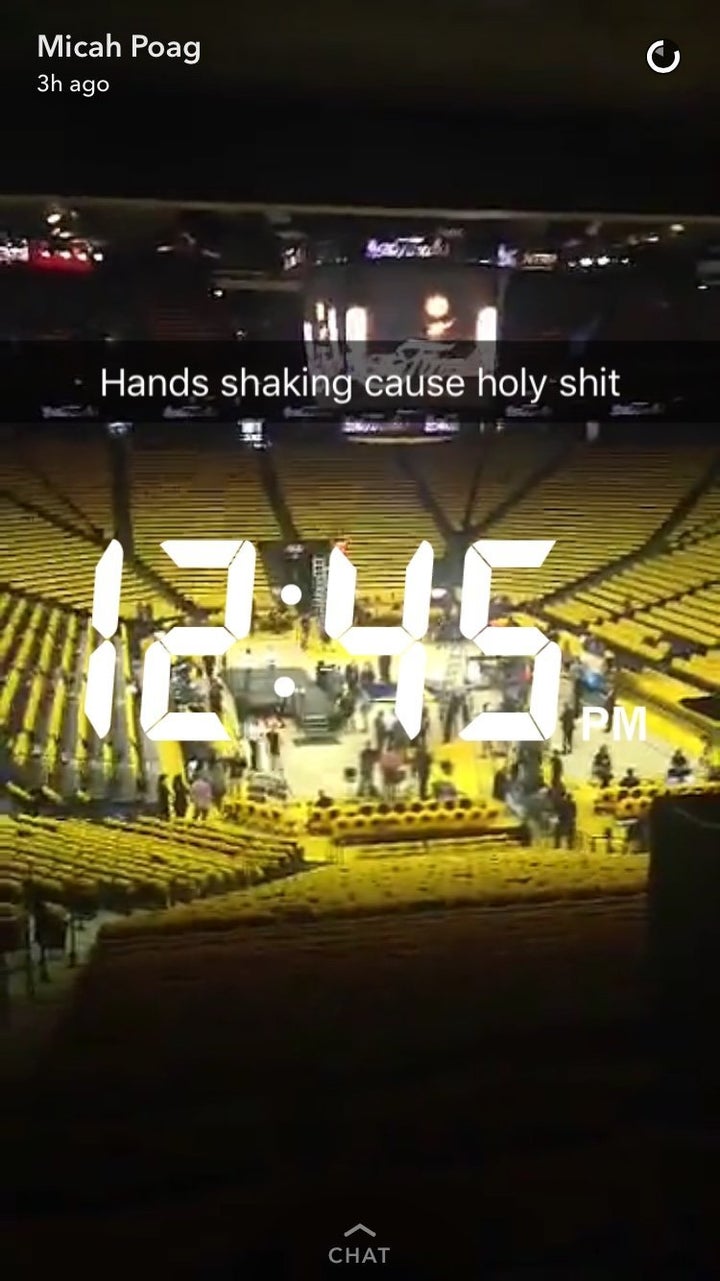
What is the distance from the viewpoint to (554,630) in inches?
44.2

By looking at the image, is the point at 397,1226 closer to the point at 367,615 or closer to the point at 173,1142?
the point at 173,1142

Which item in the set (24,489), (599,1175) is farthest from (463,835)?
(24,489)

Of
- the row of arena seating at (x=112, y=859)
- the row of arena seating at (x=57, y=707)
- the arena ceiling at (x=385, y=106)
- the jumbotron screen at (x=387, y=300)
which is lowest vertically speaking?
the row of arena seating at (x=112, y=859)

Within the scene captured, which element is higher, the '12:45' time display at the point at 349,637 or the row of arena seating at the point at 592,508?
the row of arena seating at the point at 592,508

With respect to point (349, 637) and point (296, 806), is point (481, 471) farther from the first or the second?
point (296, 806)

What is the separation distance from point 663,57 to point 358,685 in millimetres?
478

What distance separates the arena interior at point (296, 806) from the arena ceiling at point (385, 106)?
44 mm

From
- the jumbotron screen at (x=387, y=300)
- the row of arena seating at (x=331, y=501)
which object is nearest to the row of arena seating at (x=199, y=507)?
the row of arena seating at (x=331, y=501)

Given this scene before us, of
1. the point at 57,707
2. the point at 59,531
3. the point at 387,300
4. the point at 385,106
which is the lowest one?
→ the point at 57,707

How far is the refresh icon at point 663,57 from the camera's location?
1.08 metres

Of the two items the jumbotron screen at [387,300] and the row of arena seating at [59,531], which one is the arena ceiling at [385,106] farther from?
the row of arena seating at [59,531]

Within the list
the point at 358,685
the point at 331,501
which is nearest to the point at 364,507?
the point at 331,501

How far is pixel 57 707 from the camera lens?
1103mm

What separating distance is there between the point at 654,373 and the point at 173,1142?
638 mm
